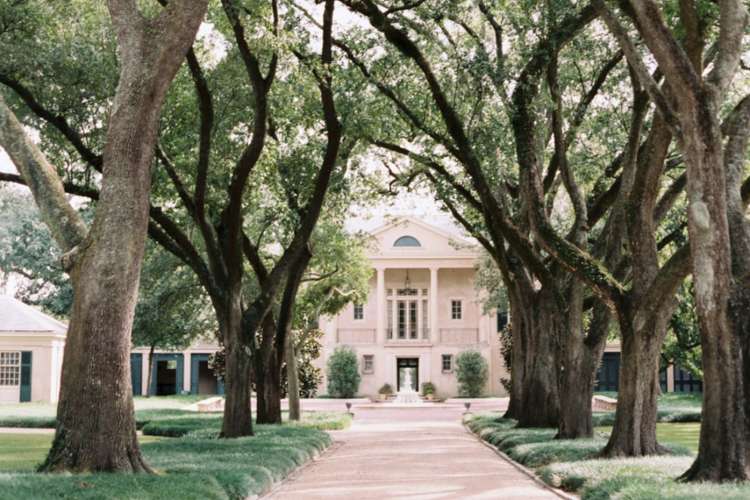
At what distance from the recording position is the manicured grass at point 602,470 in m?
9.30

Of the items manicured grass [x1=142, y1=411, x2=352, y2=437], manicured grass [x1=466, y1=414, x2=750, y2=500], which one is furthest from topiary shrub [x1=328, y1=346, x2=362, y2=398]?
manicured grass [x1=466, y1=414, x2=750, y2=500]

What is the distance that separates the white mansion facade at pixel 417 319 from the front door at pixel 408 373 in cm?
9

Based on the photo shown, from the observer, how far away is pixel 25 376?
43000 mm

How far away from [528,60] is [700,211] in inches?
262

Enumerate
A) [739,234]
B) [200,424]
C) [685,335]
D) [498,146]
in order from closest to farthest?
[739,234] → [498,146] → [200,424] → [685,335]

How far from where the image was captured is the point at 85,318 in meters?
10.5

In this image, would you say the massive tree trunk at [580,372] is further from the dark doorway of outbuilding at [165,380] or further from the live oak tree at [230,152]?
the dark doorway of outbuilding at [165,380]

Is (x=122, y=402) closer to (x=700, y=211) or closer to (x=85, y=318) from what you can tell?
(x=85, y=318)

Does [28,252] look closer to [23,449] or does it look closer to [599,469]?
[23,449]

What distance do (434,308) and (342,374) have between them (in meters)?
6.91

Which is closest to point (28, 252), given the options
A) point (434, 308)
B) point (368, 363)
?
point (368, 363)

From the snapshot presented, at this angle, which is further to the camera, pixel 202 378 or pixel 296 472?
pixel 202 378

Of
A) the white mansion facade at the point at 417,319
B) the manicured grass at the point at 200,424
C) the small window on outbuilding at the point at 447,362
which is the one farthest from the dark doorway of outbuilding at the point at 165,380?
the manicured grass at the point at 200,424

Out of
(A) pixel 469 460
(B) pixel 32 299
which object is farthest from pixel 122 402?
(B) pixel 32 299
